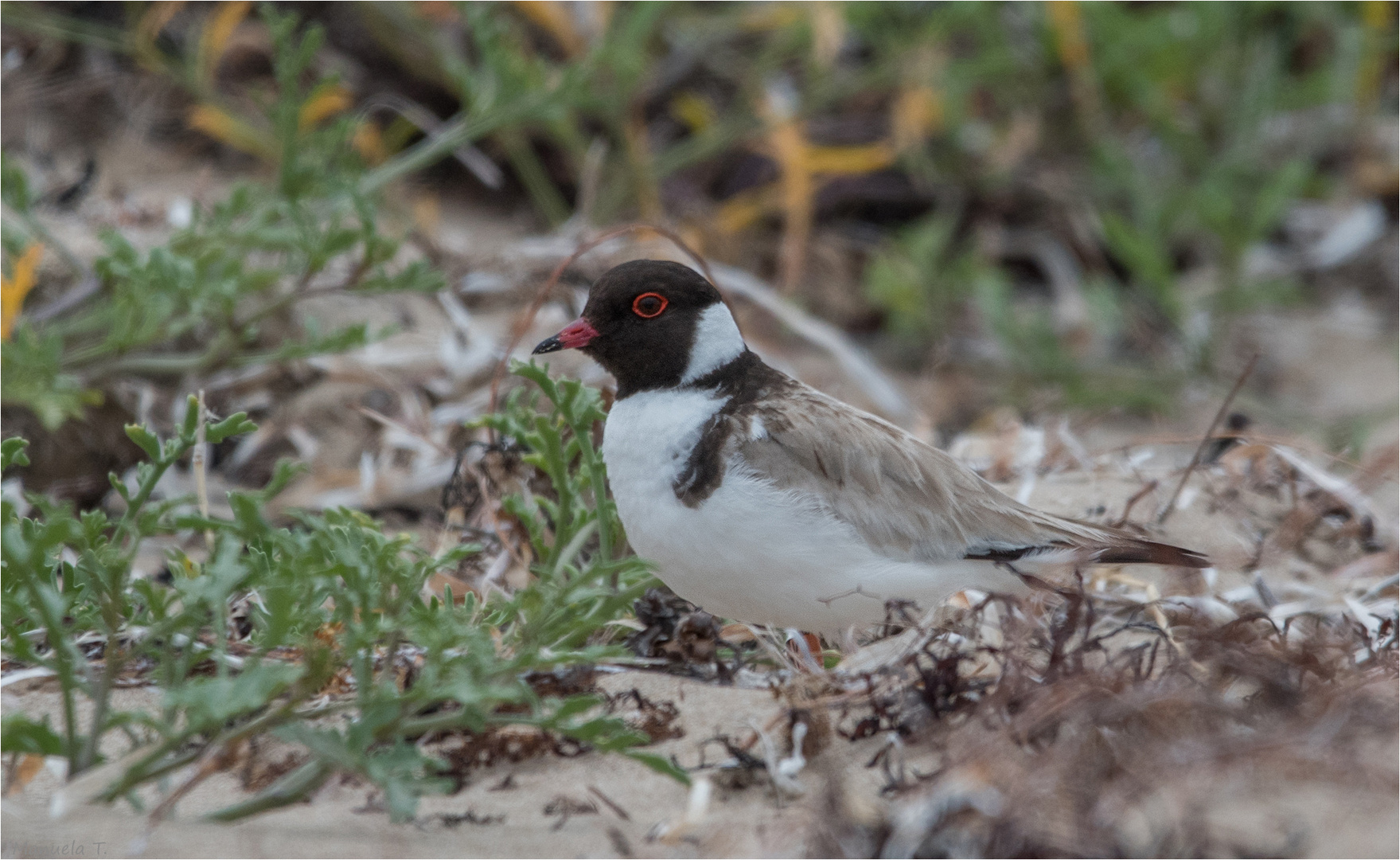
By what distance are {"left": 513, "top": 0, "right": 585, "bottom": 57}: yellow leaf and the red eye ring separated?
3.81 metres

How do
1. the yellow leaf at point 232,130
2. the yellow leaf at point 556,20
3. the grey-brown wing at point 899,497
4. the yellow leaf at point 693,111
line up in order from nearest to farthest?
the grey-brown wing at point 899,497
the yellow leaf at point 232,130
the yellow leaf at point 556,20
the yellow leaf at point 693,111

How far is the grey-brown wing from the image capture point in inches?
129

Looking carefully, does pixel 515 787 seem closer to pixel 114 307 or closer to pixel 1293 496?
pixel 114 307

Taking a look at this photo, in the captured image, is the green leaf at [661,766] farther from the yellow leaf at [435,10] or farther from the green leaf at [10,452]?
the yellow leaf at [435,10]

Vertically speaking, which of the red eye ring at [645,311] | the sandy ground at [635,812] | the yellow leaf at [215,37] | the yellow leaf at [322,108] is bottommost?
the sandy ground at [635,812]

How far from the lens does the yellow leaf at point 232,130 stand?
616cm

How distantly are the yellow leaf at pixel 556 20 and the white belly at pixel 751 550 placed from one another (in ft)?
13.8

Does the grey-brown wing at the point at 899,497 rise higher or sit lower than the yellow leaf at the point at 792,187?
lower

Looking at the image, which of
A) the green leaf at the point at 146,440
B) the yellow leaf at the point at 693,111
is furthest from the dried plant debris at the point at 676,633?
the yellow leaf at the point at 693,111

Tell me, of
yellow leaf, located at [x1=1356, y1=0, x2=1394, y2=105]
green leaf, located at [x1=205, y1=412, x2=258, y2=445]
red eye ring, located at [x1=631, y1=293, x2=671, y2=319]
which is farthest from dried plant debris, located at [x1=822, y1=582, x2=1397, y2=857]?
yellow leaf, located at [x1=1356, y1=0, x2=1394, y2=105]

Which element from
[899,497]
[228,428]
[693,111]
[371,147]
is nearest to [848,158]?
[693,111]

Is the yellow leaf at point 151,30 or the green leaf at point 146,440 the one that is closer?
the green leaf at point 146,440

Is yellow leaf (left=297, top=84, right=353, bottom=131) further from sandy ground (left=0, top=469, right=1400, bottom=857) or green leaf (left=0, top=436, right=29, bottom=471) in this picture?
sandy ground (left=0, top=469, right=1400, bottom=857)

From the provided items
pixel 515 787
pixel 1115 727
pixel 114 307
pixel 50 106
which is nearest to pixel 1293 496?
pixel 1115 727
